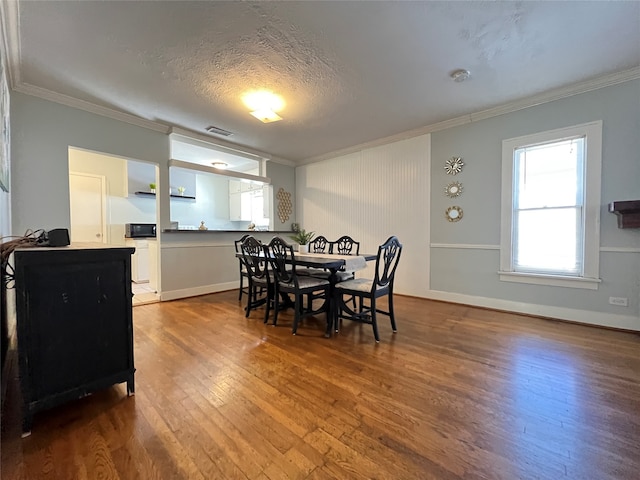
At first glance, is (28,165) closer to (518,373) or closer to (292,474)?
(292,474)

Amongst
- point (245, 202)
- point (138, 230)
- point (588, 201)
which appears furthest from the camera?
point (245, 202)

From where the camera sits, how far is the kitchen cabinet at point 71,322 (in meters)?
1.31

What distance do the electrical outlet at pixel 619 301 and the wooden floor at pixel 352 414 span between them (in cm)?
40

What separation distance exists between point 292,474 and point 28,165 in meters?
3.97

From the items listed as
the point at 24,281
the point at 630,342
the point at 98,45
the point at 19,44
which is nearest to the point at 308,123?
the point at 98,45

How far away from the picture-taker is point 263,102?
10.1ft

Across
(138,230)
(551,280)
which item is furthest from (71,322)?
(138,230)

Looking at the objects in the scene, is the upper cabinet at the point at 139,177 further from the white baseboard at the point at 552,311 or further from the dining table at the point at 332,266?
the white baseboard at the point at 552,311

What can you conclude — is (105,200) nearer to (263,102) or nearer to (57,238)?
(263,102)

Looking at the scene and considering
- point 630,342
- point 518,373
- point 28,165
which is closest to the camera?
point 518,373

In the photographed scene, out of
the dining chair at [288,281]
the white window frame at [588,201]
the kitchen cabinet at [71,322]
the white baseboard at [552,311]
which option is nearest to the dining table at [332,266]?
the dining chair at [288,281]

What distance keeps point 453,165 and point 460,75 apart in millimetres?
1421

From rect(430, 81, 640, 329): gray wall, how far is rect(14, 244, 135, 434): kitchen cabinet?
151 inches

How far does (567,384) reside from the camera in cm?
178
